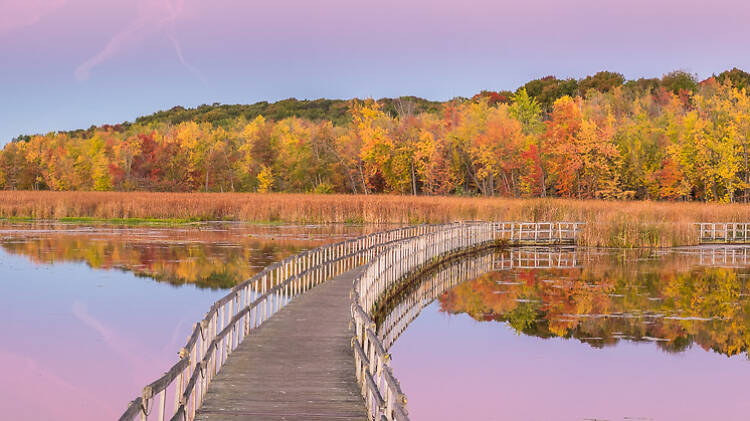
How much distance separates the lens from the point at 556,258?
151 ft

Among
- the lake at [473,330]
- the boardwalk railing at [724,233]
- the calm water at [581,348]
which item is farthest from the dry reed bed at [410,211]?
the calm water at [581,348]

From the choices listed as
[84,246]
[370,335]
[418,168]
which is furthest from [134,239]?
[418,168]

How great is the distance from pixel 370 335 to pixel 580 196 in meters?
70.0

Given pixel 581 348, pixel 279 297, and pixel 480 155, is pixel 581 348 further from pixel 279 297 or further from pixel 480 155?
pixel 480 155

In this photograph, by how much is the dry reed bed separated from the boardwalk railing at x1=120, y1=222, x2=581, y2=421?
1843mm

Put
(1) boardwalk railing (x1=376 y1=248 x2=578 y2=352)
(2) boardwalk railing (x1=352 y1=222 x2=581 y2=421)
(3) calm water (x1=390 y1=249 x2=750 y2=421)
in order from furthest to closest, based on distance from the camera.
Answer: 1. (1) boardwalk railing (x1=376 y1=248 x2=578 y2=352)
2. (3) calm water (x1=390 y1=249 x2=750 y2=421)
3. (2) boardwalk railing (x1=352 y1=222 x2=581 y2=421)

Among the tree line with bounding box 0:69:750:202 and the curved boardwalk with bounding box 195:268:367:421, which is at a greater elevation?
the tree line with bounding box 0:69:750:202

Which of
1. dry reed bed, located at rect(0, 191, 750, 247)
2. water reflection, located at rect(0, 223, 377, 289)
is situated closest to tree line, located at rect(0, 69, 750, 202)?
dry reed bed, located at rect(0, 191, 750, 247)

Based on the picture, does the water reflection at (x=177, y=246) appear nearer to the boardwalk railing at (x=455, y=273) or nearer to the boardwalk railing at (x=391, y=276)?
the boardwalk railing at (x=391, y=276)

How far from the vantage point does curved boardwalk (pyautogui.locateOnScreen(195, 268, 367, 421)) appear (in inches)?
472

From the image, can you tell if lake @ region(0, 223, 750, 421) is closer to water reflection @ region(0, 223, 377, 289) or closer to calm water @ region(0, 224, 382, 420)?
calm water @ region(0, 224, 382, 420)

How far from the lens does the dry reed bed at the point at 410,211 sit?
5250 cm

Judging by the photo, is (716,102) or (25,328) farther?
(716,102)

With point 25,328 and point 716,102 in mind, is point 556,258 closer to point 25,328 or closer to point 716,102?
point 25,328
